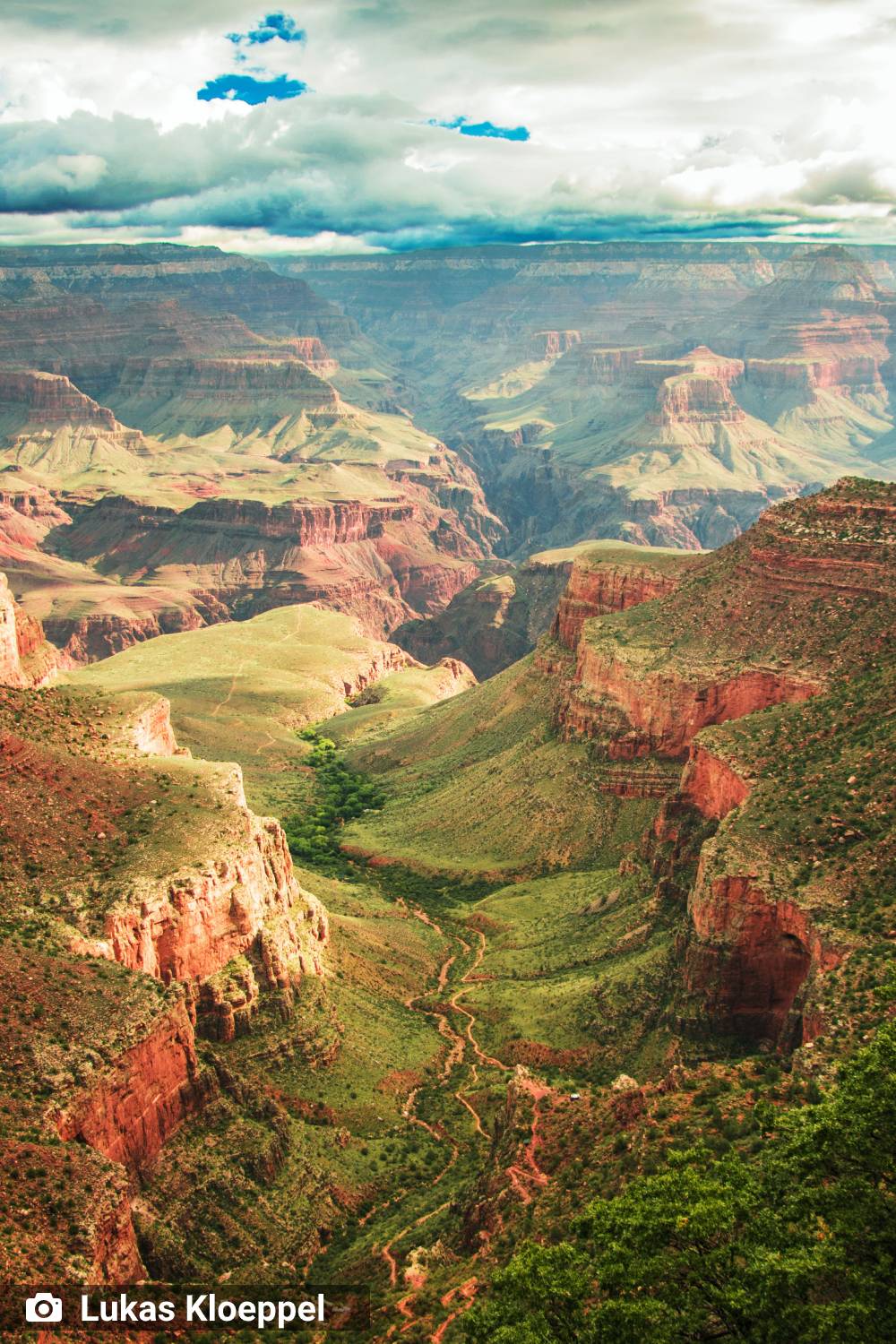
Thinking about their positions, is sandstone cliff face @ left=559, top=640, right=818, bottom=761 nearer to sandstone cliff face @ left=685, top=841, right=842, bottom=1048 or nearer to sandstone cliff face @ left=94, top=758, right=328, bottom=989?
sandstone cliff face @ left=685, top=841, right=842, bottom=1048

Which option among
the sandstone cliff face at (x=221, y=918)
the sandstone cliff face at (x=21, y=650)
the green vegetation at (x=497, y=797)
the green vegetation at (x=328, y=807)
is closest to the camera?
the sandstone cliff face at (x=221, y=918)

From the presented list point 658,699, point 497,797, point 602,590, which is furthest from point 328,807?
point 658,699

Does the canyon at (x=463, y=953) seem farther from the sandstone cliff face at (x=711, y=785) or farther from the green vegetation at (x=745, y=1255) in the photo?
the green vegetation at (x=745, y=1255)

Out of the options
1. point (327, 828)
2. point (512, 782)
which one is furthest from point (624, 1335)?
point (327, 828)

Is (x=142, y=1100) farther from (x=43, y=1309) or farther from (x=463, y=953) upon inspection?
(x=463, y=953)

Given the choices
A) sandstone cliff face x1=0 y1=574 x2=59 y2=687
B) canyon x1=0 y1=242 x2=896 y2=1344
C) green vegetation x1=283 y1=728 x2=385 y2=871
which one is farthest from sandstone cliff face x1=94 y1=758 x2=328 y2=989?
sandstone cliff face x1=0 y1=574 x2=59 y2=687

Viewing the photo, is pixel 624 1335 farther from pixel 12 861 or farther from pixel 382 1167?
pixel 12 861

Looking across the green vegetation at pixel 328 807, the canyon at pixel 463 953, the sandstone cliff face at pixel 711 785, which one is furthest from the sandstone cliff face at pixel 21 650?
the sandstone cliff face at pixel 711 785
